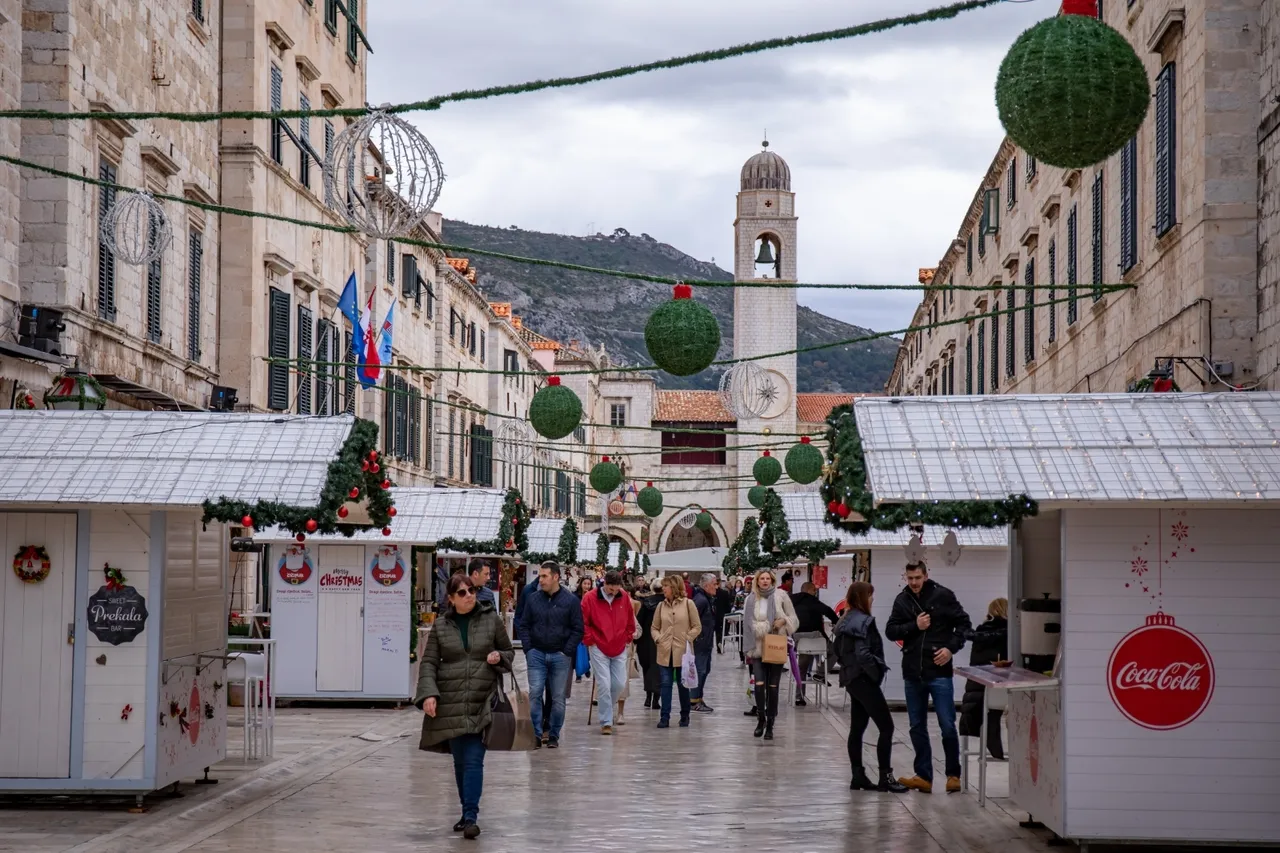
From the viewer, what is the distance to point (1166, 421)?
11945 millimetres

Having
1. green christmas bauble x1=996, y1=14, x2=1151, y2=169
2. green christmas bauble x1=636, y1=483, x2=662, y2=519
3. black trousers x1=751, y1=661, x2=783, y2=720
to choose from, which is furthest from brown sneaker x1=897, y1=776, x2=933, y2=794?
green christmas bauble x1=636, y1=483, x2=662, y2=519


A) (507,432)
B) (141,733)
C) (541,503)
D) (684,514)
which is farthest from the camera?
(684,514)

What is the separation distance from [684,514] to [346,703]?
67252 mm

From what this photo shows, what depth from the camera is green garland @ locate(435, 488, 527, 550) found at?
997 inches

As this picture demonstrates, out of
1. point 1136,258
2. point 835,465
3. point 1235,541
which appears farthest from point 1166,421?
point 1136,258

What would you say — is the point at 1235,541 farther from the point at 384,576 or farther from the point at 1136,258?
the point at 384,576

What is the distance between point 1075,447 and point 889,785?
13.3 ft

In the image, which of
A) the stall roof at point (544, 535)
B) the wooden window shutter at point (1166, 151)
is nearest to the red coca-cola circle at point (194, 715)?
the wooden window shutter at point (1166, 151)

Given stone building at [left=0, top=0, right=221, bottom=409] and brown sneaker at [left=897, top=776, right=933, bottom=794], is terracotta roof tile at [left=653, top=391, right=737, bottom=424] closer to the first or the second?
stone building at [left=0, top=0, right=221, bottom=409]

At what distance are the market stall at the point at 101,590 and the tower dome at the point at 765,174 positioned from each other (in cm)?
7032

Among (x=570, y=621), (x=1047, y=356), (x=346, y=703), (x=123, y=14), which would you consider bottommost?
(x=346, y=703)

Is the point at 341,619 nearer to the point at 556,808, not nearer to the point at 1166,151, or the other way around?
the point at 556,808

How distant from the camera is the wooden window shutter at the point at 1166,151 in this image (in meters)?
18.6

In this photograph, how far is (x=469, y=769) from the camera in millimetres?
11930
